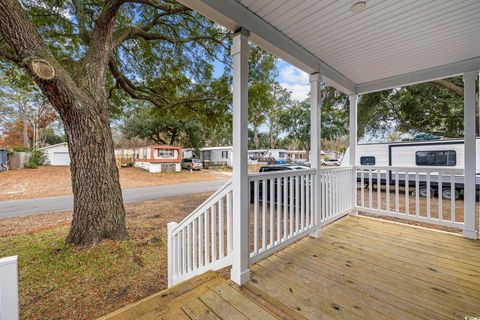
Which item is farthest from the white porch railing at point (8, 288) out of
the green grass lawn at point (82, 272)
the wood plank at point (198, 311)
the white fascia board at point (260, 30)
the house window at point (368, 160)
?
the house window at point (368, 160)

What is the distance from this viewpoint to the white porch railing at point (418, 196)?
307 cm

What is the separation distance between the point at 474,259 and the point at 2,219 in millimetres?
9549

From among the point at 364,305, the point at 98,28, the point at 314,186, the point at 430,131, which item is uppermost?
the point at 98,28

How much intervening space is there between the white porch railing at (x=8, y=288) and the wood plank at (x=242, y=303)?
4.11ft

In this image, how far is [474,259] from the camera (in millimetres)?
2297

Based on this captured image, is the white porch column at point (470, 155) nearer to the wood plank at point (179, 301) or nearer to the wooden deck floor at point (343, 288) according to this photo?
the wooden deck floor at point (343, 288)

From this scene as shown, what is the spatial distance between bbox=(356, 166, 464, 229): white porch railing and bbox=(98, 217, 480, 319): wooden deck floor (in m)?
0.64

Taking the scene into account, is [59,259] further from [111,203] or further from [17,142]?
[17,142]

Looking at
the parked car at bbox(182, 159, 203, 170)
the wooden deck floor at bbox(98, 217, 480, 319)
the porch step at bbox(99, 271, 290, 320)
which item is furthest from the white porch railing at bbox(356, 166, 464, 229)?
the parked car at bbox(182, 159, 203, 170)

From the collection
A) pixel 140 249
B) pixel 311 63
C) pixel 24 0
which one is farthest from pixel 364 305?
pixel 24 0

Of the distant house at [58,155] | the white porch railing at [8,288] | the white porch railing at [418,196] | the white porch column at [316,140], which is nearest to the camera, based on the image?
the white porch railing at [8,288]

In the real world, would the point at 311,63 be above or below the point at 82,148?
above

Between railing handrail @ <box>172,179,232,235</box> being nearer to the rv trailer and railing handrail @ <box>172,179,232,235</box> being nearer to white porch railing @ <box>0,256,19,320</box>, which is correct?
white porch railing @ <box>0,256,19,320</box>

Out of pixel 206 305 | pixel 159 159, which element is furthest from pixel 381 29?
pixel 159 159
